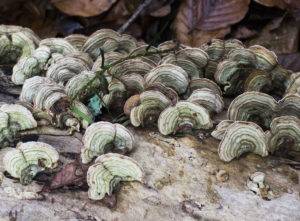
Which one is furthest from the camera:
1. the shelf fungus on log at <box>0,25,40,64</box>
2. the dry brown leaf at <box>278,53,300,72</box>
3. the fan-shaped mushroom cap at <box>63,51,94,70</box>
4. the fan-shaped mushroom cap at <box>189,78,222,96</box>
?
the dry brown leaf at <box>278,53,300,72</box>

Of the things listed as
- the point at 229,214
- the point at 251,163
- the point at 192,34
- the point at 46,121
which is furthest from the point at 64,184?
the point at 192,34

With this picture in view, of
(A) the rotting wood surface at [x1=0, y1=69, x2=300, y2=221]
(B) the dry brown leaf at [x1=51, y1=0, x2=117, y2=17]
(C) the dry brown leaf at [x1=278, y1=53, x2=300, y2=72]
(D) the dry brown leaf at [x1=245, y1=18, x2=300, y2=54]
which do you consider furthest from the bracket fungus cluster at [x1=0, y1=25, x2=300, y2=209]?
(D) the dry brown leaf at [x1=245, y1=18, x2=300, y2=54]

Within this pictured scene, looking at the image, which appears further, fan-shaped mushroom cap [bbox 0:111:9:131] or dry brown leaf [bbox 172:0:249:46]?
dry brown leaf [bbox 172:0:249:46]

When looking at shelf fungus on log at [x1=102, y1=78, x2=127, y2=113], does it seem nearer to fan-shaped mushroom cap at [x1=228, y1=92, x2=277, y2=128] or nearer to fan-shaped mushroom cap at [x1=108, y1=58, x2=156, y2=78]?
fan-shaped mushroom cap at [x1=108, y1=58, x2=156, y2=78]

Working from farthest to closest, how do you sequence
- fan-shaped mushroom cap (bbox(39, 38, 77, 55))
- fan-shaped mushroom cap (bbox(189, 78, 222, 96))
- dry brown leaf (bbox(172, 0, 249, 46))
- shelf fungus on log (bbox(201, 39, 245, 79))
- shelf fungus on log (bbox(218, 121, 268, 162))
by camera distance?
1. dry brown leaf (bbox(172, 0, 249, 46))
2. fan-shaped mushroom cap (bbox(39, 38, 77, 55))
3. shelf fungus on log (bbox(201, 39, 245, 79))
4. fan-shaped mushroom cap (bbox(189, 78, 222, 96))
5. shelf fungus on log (bbox(218, 121, 268, 162))

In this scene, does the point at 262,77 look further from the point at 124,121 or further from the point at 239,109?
the point at 124,121

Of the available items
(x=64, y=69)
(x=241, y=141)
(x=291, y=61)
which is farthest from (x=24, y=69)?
(x=291, y=61)
